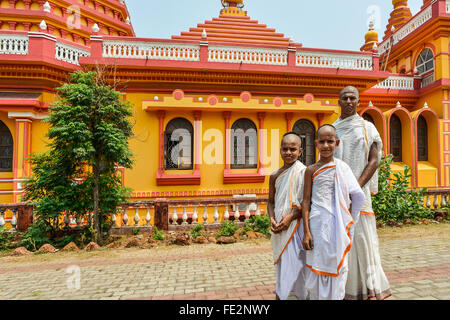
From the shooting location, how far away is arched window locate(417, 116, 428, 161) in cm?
1105

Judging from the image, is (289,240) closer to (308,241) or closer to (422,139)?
(308,241)

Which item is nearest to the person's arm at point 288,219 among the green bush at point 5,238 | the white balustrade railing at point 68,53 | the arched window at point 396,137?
the green bush at point 5,238

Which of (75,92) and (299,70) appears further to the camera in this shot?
(299,70)

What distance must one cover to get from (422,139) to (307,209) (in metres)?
11.9

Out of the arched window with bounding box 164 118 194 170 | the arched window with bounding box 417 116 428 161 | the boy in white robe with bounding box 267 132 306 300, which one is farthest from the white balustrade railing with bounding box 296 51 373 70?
the boy in white robe with bounding box 267 132 306 300

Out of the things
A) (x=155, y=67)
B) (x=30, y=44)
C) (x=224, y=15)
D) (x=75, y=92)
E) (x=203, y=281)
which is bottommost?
(x=203, y=281)

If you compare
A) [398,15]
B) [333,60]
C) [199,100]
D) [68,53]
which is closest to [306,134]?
[333,60]

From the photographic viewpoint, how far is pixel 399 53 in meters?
13.1

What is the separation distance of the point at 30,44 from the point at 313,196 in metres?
9.70

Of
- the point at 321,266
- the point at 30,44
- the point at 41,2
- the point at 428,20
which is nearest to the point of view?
the point at 321,266

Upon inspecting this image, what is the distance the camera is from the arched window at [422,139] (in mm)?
11055

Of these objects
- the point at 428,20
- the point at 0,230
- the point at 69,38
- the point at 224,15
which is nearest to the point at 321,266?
the point at 0,230

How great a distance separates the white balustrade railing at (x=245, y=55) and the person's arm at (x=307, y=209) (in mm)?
7214

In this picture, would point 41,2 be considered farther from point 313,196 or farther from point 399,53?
point 399,53
